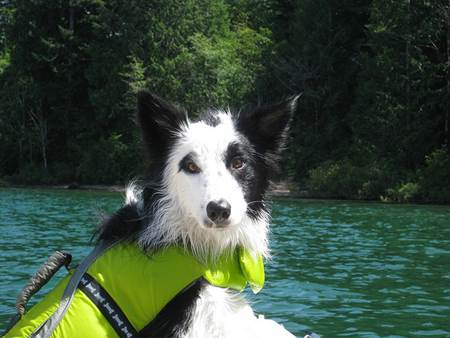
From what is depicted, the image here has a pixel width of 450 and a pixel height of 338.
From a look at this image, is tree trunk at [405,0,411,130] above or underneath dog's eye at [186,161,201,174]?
above

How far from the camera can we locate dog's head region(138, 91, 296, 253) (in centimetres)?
420

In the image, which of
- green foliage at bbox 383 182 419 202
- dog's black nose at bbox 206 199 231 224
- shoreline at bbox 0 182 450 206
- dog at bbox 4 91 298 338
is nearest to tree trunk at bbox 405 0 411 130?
green foliage at bbox 383 182 419 202

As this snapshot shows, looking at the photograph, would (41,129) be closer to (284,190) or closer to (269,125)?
(284,190)

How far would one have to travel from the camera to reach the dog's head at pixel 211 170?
165 inches

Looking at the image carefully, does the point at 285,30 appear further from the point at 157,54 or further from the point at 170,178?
the point at 170,178

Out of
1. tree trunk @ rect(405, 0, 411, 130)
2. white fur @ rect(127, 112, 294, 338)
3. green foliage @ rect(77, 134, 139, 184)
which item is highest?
tree trunk @ rect(405, 0, 411, 130)

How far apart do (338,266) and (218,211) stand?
896 cm

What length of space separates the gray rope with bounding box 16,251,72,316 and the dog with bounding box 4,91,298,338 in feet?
0.05

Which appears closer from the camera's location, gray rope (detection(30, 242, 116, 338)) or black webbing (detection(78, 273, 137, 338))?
gray rope (detection(30, 242, 116, 338))

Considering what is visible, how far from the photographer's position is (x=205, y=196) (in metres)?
4.10

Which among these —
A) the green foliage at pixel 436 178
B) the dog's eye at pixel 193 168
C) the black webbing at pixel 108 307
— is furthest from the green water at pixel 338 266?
the green foliage at pixel 436 178

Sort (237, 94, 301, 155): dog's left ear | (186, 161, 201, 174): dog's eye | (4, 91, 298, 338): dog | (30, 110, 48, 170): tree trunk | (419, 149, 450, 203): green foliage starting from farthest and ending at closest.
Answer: (30, 110, 48, 170): tree trunk → (419, 149, 450, 203): green foliage → (237, 94, 301, 155): dog's left ear → (186, 161, 201, 174): dog's eye → (4, 91, 298, 338): dog

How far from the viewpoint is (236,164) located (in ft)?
14.4

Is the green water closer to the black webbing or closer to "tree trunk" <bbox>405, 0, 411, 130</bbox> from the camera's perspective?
the black webbing
